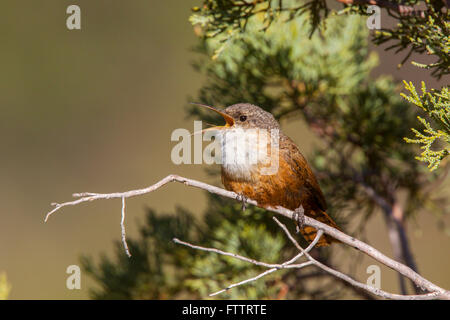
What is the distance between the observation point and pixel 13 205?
6879 mm

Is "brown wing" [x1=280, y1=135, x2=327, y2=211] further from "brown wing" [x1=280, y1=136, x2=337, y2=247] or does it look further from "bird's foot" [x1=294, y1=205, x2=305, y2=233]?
"bird's foot" [x1=294, y1=205, x2=305, y2=233]

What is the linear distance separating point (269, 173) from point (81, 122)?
5195 millimetres

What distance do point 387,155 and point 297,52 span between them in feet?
2.43

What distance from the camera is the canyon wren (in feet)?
8.23

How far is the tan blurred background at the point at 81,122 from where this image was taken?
21.6ft

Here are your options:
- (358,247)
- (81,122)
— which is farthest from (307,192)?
(81,122)

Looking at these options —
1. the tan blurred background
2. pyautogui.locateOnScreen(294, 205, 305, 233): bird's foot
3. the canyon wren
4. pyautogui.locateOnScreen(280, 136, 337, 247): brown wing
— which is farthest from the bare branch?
the tan blurred background

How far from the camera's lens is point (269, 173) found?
254 centimetres

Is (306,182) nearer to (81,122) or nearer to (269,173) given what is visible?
(269,173)

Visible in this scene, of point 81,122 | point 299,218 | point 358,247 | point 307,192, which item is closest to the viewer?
point 358,247

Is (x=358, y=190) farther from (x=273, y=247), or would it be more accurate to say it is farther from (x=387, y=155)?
(x=273, y=247)

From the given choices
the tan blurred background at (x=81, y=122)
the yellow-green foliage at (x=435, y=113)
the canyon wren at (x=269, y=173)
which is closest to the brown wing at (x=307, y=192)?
the canyon wren at (x=269, y=173)

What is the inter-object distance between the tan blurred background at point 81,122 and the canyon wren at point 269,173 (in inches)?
132
